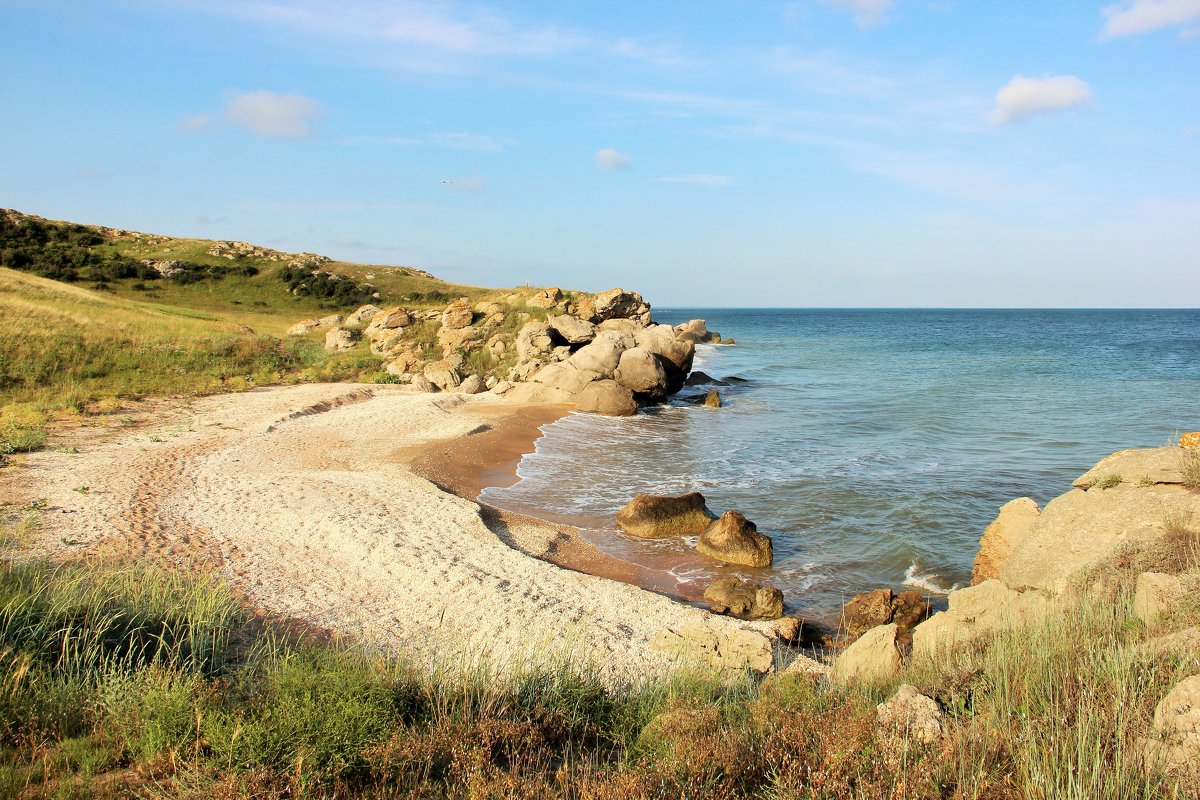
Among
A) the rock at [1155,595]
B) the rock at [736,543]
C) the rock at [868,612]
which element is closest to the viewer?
the rock at [1155,595]

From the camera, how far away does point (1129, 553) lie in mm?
7309

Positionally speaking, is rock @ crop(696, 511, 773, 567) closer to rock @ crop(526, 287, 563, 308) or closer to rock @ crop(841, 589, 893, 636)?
rock @ crop(841, 589, 893, 636)

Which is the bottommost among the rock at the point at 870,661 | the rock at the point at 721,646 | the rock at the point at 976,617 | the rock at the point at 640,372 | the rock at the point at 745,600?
the rock at the point at 745,600

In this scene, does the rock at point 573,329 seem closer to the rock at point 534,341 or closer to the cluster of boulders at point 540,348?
the cluster of boulders at point 540,348

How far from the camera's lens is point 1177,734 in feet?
13.4

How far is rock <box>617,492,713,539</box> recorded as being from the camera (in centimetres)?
1437

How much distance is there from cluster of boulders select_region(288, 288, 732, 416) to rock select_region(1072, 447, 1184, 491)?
2015 cm

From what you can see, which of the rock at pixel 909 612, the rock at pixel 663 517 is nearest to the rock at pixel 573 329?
the rock at pixel 663 517

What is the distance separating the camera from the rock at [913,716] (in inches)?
179

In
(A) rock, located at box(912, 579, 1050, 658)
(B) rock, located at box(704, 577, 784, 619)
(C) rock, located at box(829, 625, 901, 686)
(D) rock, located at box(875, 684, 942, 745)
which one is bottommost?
(B) rock, located at box(704, 577, 784, 619)

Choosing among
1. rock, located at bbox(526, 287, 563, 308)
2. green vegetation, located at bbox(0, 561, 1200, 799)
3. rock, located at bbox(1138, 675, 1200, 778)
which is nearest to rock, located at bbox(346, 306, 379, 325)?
rock, located at bbox(526, 287, 563, 308)

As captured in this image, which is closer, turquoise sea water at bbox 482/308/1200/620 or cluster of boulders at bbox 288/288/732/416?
turquoise sea water at bbox 482/308/1200/620

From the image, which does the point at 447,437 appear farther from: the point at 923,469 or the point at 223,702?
the point at 223,702

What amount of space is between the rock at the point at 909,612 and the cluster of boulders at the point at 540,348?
60.4 ft
